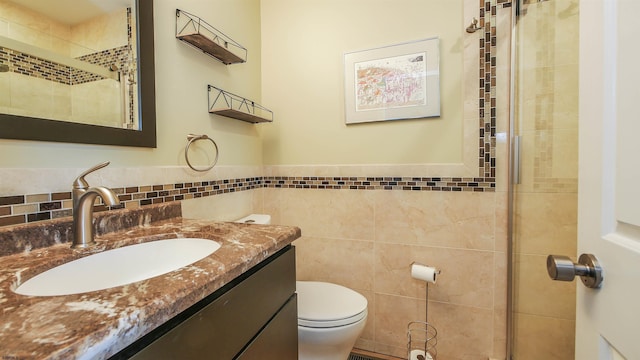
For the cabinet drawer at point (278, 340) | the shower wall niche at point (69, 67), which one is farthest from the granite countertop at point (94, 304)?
the shower wall niche at point (69, 67)

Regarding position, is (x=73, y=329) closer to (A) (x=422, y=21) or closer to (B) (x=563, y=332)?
(B) (x=563, y=332)

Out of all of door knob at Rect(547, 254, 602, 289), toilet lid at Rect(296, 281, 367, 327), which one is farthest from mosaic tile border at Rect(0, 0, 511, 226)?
door knob at Rect(547, 254, 602, 289)

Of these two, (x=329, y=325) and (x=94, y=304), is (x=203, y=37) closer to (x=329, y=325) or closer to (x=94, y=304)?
(x=94, y=304)

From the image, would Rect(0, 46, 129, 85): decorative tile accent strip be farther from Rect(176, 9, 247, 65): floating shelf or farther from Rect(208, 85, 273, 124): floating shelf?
Rect(208, 85, 273, 124): floating shelf

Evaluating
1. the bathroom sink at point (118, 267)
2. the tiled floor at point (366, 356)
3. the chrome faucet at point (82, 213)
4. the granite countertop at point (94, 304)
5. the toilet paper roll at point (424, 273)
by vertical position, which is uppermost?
the chrome faucet at point (82, 213)

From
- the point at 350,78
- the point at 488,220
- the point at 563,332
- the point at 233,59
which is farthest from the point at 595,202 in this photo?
the point at 233,59

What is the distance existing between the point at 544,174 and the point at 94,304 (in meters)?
1.52

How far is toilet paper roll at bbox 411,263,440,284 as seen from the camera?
1.35 metres

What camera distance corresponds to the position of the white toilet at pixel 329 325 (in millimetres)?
1156

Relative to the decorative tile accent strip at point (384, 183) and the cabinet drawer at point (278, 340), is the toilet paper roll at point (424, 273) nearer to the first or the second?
the decorative tile accent strip at point (384, 183)

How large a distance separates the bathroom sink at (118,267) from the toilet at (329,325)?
2.05ft

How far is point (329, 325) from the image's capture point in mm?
1152

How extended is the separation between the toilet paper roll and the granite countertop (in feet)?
3.07

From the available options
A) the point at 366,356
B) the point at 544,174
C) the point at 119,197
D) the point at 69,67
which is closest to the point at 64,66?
the point at 69,67
